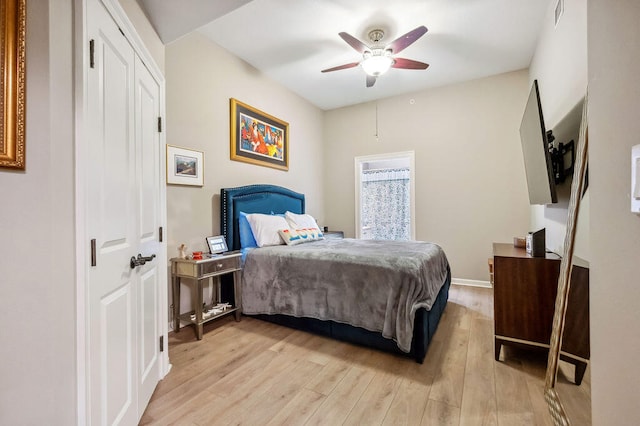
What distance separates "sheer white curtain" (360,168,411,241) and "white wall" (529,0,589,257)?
2023 millimetres

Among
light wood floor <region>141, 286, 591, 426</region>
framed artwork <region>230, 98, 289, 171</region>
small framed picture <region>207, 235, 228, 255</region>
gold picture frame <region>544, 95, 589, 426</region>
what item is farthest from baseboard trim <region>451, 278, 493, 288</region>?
small framed picture <region>207, 235, 228, 255</region>

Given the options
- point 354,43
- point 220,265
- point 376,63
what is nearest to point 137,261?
point 220,265

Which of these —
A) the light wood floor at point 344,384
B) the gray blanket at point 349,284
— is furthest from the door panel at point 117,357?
the gray blanket at point 349,284

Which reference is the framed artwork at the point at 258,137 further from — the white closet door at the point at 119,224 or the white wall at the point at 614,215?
the white wall at the point at 614,215

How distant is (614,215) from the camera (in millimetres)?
650

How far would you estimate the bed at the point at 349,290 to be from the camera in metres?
2.10

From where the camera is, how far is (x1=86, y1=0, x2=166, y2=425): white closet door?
110 centimetres

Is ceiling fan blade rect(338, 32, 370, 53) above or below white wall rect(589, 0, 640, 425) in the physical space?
above

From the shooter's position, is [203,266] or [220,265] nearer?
[203,266]

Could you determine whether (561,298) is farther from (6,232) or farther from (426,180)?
(426,180)

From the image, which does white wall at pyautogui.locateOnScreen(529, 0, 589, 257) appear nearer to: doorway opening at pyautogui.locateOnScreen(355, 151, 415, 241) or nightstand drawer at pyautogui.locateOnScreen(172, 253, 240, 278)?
doorway opening at pyautogui.locateOnScreen(355, 151, 415, 241)

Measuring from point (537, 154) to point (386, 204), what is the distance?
2946 millimetres

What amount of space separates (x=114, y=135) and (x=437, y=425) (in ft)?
7.30

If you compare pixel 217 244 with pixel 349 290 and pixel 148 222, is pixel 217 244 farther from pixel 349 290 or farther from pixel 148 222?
pixel 349 290
